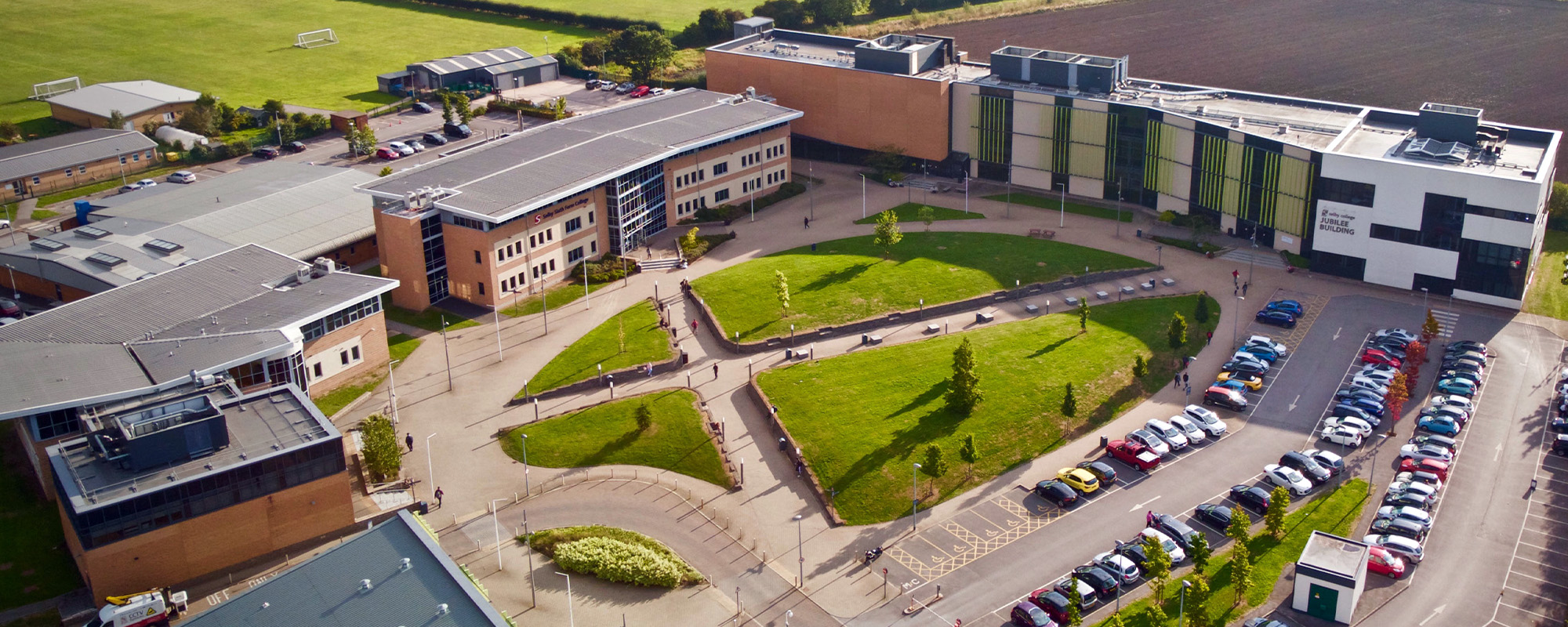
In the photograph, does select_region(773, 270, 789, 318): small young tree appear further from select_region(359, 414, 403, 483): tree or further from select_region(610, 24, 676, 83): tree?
select_region(610, 24, 676, 83): tree

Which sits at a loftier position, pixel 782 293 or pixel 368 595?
pixel 782 293

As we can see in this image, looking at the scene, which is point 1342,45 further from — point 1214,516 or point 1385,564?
point 1385,564

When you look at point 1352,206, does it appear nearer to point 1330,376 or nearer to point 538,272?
point 1330,376

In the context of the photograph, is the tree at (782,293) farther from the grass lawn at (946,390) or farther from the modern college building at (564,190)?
the modern college building at (564,190)

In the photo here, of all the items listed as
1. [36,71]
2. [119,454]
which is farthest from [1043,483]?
[36,71]

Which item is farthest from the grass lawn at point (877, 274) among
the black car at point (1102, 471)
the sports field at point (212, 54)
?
the sports field at point (212, 54)

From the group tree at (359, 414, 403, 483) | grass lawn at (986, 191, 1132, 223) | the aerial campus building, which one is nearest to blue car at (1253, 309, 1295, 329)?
the aerial campus building

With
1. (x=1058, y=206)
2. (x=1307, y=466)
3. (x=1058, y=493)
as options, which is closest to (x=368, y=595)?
(x=1058, y=493)
